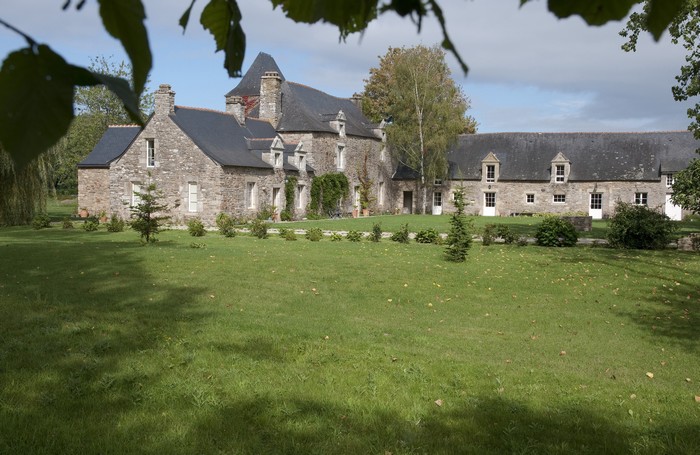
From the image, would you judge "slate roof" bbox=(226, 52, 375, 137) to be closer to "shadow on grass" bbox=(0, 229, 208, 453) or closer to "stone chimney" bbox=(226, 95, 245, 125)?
"stone chimney" bbox=(226, 95, 245, 125)

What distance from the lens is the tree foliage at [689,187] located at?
1980 centimetres

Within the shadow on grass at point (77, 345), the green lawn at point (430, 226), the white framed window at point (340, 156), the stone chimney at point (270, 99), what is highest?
the stone chimney at point (270, 99)

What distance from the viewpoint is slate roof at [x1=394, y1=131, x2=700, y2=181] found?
4478 cm

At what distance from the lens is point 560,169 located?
4644cm

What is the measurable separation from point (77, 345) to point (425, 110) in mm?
41136

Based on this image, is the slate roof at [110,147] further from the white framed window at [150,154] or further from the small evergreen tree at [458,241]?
the small evergreen tree at [458,241]

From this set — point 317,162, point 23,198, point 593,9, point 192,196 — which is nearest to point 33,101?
point 593,9

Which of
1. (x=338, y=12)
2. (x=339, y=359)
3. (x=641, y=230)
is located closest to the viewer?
(x=338, y=12)

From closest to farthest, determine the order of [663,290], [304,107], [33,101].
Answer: [33,101] < [663,290] < [304,107]

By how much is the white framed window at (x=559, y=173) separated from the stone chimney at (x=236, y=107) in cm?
2324

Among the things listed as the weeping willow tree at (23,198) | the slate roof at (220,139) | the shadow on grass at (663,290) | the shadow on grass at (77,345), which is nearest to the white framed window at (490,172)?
the slate roof at (220,139)

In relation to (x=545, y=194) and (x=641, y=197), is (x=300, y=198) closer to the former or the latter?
(x=545, y=194)

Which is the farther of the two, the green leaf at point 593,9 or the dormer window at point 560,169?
the dormer window at point 560,169

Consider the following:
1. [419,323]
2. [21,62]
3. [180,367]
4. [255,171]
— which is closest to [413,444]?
[180,367]
